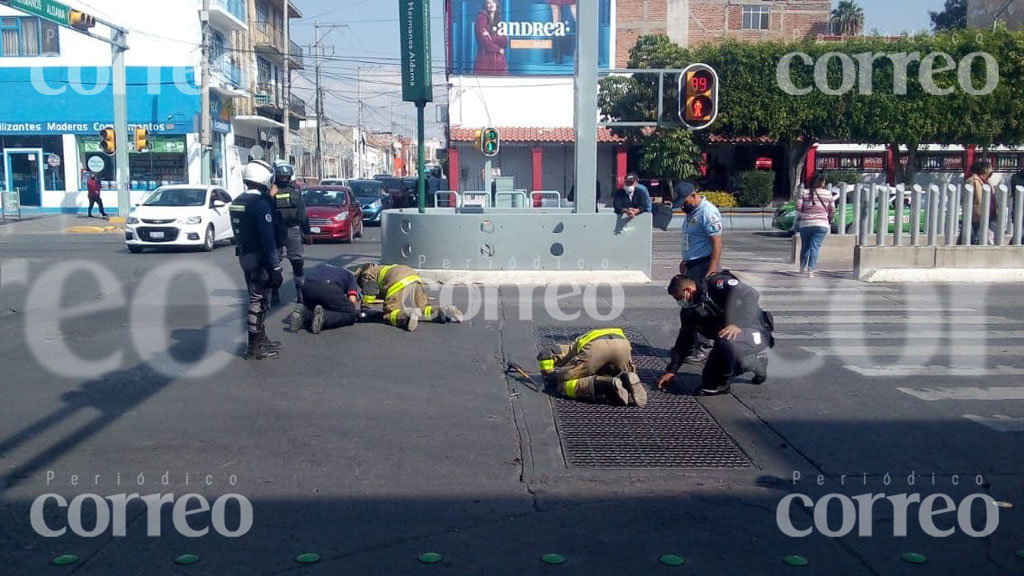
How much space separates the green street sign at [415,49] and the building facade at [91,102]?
2300 cm

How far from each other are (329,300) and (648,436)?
5098 mm

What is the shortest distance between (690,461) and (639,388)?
137 cm

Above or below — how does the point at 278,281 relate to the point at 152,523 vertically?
above

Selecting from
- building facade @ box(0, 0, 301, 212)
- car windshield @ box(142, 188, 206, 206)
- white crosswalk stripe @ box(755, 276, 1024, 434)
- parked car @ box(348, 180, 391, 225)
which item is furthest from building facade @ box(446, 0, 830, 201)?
white crosswalk stripe @ box(755, 276, 1024, 434)

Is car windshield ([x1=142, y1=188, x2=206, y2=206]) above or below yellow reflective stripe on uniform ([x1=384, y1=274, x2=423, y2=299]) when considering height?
above

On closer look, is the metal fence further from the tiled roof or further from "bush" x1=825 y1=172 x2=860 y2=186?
the tiled roof

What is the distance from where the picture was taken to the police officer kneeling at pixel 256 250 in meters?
8.99

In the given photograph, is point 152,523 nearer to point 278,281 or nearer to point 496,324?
point 278,281

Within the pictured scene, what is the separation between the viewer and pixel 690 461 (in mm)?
6234

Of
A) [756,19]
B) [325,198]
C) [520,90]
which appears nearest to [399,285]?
[325,198]

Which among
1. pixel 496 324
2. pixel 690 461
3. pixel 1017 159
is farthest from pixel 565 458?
pixel 1017 159

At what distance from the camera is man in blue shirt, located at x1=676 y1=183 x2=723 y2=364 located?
29.9 ft

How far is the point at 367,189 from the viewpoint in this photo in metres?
33.0

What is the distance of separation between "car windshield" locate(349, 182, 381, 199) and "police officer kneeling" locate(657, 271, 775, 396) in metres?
25.3
